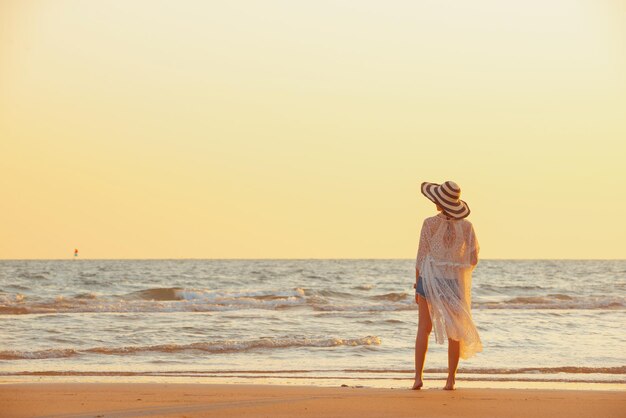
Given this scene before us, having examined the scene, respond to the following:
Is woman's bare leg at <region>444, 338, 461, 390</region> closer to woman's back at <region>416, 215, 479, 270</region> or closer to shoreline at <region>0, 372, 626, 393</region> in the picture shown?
shoreline at <region>0, 372, 626, 393</region>

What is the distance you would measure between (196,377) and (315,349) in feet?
9.29

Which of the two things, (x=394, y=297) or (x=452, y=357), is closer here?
(x=452, y=357)

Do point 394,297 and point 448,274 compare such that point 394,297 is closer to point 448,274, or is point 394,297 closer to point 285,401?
point 448,274

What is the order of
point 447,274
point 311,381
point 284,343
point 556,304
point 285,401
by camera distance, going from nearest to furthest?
point 285,401, point 447,274, point 311,381, point 284,343, point 556,304

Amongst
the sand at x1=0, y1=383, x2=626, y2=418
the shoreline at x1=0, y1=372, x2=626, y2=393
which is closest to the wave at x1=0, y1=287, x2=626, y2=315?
the shoreline at x1=0, y1=372, x2=626, y2=393

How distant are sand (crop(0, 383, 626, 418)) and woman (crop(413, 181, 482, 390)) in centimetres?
42

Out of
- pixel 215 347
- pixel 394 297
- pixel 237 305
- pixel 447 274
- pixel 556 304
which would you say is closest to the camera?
pixel 447 274

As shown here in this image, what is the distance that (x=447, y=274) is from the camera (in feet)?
23.7

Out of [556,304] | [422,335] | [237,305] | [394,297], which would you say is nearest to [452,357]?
[422,335]

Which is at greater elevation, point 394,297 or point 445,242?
point 445,242

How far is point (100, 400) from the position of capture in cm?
641

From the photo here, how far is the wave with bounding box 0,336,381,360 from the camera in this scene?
34.8 ft

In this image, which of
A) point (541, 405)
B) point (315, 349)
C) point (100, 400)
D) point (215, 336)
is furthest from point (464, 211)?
point (215, 336)

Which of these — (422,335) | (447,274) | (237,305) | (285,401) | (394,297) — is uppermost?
(447,274)
